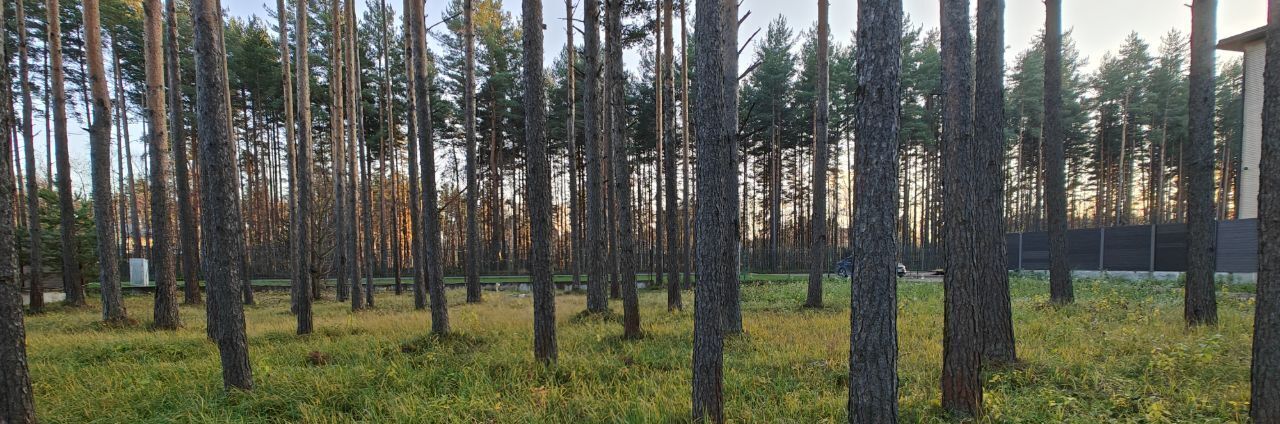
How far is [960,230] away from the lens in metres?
3.84

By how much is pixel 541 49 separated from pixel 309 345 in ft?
17.7

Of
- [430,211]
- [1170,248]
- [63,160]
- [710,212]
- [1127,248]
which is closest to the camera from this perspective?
[710,212]

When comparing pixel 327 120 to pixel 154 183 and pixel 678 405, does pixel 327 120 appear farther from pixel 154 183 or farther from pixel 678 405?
pixel 678 405

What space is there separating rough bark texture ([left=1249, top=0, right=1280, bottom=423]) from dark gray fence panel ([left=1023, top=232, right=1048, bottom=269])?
21.2 metres

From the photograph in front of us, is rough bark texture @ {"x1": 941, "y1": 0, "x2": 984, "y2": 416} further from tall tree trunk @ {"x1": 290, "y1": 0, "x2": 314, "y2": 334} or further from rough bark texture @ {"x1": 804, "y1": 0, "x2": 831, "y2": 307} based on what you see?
tall tree trunk @ {"x1": 290, "y1": 0, "x2": 314, "y2": 334}

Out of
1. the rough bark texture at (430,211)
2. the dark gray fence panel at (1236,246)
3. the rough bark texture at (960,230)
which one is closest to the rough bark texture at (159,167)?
the rough bark texture at (430,211)

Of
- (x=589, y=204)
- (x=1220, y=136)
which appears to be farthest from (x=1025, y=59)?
(x=589, y=204)

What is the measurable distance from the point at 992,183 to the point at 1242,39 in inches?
673

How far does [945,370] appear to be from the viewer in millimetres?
3885

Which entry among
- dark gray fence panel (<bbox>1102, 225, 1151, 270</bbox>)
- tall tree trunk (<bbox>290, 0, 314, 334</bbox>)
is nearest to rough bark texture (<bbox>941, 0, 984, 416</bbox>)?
tall tree trunk (<bbox>290, 0, 314, 334</bbox>)

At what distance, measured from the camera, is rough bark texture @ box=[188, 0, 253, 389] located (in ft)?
14.1

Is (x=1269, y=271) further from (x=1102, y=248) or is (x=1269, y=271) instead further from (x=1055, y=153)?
(x=1102, y=248)

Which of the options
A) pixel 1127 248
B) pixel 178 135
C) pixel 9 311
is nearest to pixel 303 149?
pixel 178 135

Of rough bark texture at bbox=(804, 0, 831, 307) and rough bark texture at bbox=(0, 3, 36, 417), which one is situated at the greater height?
rough bark texture at bbox=(804, 0, 831, 307)
